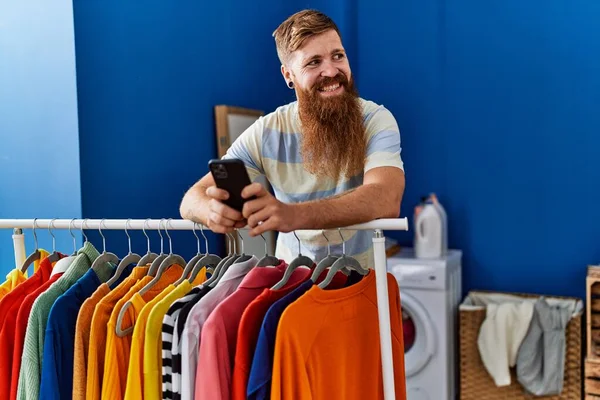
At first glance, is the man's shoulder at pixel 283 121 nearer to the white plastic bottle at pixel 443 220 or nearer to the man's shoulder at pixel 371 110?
the man's shoulder at pixel 371 110

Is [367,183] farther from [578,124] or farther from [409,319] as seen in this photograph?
[578,124]

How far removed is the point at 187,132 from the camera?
296 centimetres

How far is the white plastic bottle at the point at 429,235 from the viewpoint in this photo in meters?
3.46

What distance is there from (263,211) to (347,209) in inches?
8.1

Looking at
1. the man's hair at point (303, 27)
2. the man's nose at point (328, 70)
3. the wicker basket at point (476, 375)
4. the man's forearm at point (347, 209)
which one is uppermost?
the man's hair at point (303, 27)

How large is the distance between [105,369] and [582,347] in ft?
8.85

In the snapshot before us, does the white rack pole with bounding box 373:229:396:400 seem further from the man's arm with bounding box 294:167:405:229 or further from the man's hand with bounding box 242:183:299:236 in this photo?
the man's hand with bounding box 242:183:299:236

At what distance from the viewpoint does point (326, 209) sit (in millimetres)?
1222

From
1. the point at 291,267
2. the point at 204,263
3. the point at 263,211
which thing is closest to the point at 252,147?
the point at 204,263

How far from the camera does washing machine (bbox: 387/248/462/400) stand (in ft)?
10.7

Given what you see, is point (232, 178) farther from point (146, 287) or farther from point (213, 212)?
point (146, 287)

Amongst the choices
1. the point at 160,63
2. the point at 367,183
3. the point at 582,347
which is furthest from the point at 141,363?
the point at 582,347

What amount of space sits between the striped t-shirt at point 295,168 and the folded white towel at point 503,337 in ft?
5.17

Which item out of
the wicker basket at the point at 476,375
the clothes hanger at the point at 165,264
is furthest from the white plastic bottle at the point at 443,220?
the clothes hanger at the point at 165,264
